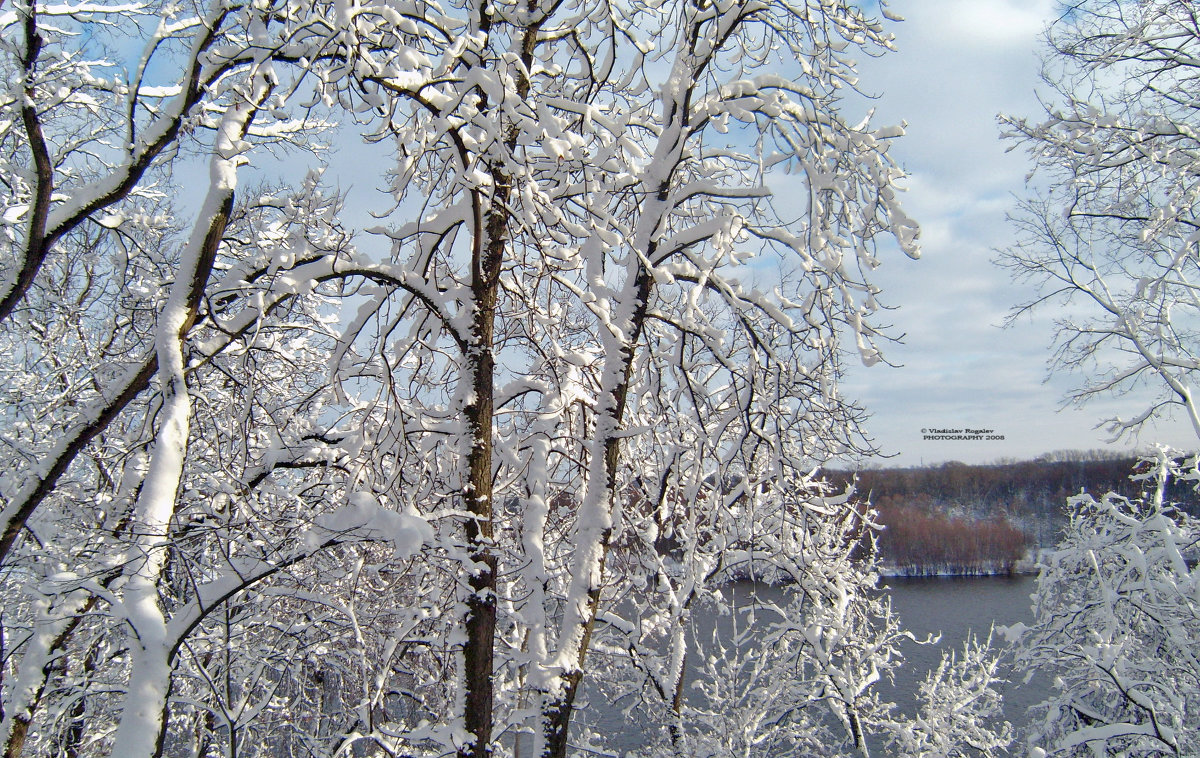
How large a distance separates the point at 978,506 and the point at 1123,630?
60.9 m

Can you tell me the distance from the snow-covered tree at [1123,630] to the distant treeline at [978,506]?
22530 mm

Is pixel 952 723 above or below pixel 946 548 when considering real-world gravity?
below

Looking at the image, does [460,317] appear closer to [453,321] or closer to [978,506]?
[453,321]

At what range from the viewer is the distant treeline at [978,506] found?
38719 mm

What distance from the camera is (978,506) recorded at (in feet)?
204

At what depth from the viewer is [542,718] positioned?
13.4ft

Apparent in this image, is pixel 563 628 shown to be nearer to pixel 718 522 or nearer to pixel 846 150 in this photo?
pixel 718 522


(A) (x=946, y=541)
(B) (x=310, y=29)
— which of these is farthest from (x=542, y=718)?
(A) (x=946, y=541)

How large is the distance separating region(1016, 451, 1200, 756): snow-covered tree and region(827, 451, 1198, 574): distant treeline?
22.5 m

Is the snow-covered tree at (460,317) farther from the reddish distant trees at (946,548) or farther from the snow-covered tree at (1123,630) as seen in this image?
the reddish distant trees at (946,548)

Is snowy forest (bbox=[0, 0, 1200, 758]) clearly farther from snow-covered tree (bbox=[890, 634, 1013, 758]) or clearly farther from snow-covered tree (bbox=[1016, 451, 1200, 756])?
snow-covered tree (bbox=[890, 634, 1013, 758])

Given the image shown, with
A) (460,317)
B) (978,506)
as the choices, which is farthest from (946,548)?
(460,317)

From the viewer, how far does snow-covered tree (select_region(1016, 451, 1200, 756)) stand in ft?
23.0

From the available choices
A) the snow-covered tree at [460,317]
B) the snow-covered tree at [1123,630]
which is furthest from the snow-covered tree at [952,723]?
the snow-covered tree at [460,317]
